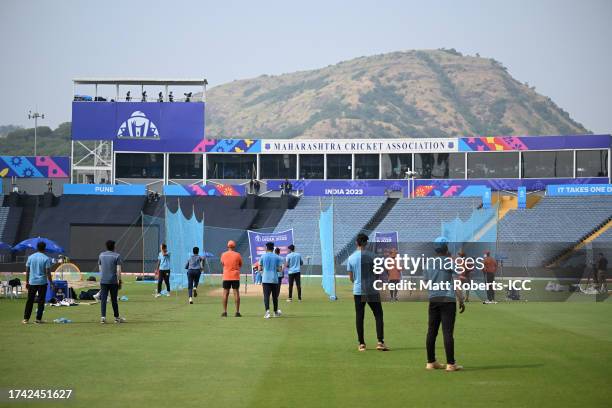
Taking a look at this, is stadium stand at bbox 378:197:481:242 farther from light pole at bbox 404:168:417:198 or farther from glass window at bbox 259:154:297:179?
glass window at bbox 259:154:297:179

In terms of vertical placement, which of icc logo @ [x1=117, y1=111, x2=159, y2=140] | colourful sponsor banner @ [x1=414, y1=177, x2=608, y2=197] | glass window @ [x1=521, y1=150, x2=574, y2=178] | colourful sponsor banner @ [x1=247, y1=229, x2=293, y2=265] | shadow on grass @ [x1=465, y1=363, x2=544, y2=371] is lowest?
shadow on grass @ [x1=465, y1=363, x2=544, y2=371]

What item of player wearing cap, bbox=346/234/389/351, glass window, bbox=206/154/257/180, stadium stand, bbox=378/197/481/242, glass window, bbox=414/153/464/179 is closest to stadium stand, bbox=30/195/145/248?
glass window, bbox=206/154/257/180

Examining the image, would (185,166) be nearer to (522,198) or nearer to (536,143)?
(522,198)

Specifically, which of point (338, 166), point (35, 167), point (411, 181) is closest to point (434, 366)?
point (411, 181)

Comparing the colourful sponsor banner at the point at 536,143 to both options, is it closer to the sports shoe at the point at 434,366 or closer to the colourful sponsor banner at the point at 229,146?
the colourful sponsor banner at the point at 229,146

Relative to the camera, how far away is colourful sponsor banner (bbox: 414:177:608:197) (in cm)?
6856

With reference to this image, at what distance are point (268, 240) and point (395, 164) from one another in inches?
1377

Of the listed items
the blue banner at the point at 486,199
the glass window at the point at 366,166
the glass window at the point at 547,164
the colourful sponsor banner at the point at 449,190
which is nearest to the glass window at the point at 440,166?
the colourful sponsor banner at the point at 449,190

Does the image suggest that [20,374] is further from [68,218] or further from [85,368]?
[68,218]

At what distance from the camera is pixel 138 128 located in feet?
227

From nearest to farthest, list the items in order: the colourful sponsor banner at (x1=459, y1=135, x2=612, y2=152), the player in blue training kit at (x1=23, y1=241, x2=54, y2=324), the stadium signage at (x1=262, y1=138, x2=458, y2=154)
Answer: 1. the player in blue training kit at (x1=23, y1=241, x2=54, y2=324)
2. the colourful sponsor banner at (x1=459, y1=135, x2=612, y2=152)
3. the stadium signage at (x1=262, y1=138, x2=458, y2=154)

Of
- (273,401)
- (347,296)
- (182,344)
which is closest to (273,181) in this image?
(347,296)

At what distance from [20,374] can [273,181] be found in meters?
58.7

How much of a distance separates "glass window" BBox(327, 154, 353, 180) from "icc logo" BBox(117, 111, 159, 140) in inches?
553
